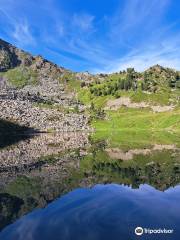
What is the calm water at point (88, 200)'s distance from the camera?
4119 centimetres

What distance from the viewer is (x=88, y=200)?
2227 inches

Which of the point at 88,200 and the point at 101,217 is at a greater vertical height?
the point at 101,217

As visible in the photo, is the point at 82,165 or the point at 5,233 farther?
the point at 82,165

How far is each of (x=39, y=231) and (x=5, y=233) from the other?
11.3 ft

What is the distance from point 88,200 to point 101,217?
10482mm

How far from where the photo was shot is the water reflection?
131 feet

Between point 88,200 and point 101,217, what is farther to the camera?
point 88,200

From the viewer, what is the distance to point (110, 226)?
42.2 metres

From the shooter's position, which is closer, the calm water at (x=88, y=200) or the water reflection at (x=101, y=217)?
the water reflection at (x=101, y=217)

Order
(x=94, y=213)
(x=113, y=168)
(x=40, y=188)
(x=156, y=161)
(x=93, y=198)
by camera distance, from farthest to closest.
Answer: (x=156, y=161), (x=113, y=168), (x=40, y=188), (x=93, y=198), (x=94, y=213)

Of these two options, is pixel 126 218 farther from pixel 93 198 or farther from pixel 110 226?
pixel 93 198

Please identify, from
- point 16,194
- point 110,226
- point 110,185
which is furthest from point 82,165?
point 110,226

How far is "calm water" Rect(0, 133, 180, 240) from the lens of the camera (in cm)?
4119

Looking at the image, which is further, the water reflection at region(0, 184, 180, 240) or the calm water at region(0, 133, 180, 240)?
the calm water at region(0, 133, 180, 240)
